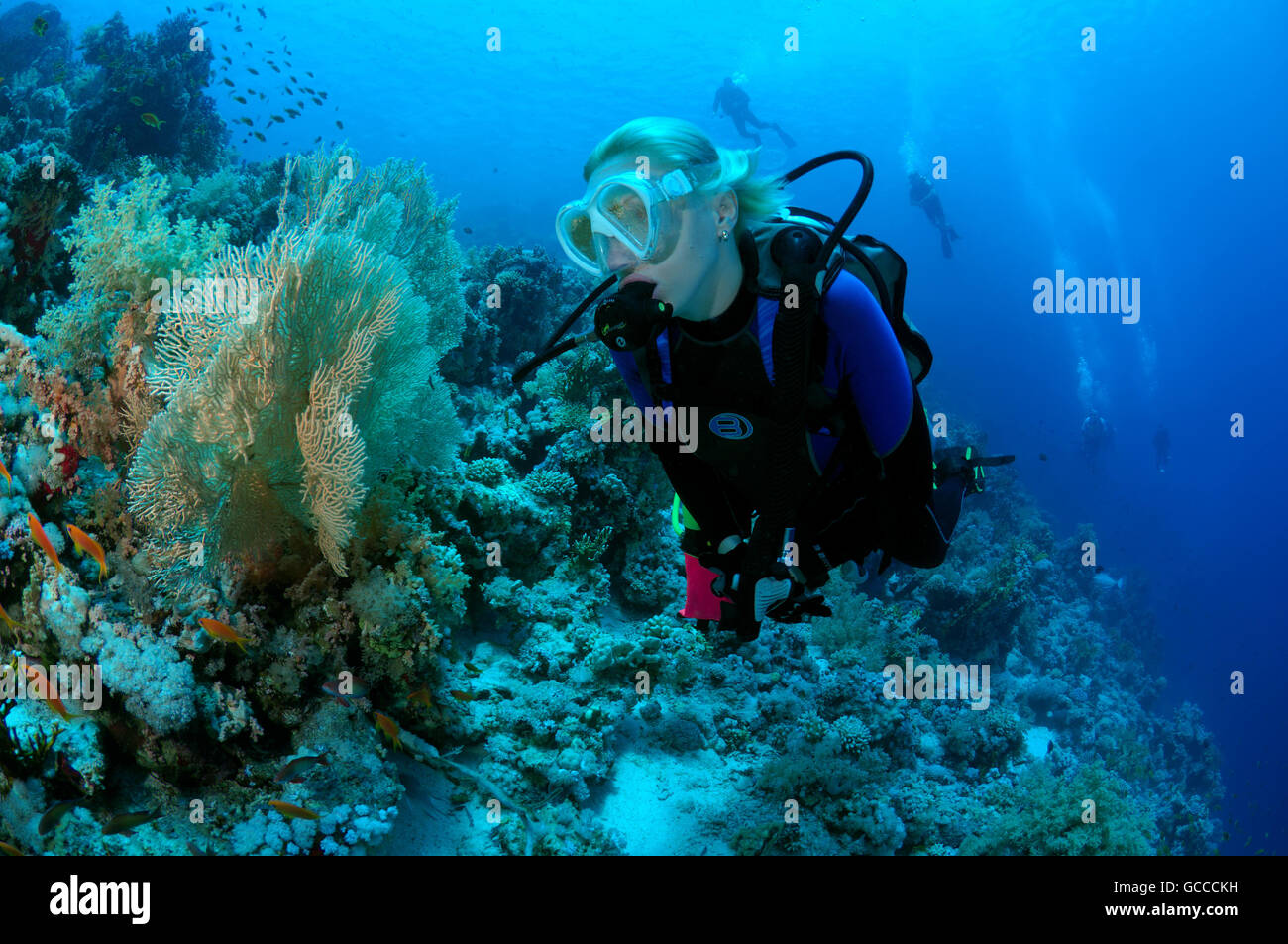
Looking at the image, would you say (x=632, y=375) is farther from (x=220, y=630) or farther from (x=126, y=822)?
(x=126, y=822)

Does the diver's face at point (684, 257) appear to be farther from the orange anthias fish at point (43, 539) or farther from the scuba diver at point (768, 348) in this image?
the orange anthias fish at point (43, 539)

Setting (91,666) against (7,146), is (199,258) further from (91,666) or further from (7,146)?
(7,146)

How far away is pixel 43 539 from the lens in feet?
10.6

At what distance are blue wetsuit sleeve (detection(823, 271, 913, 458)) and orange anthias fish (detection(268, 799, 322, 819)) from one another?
3.01 meters

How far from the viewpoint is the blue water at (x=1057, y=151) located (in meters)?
50.2

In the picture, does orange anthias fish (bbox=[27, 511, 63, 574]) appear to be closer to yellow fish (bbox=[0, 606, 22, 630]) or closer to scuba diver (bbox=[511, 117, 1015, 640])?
yellow fish (bbox=[0, 606, 22, 630])

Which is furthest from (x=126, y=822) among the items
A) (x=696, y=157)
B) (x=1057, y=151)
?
(x=1057, y=151)

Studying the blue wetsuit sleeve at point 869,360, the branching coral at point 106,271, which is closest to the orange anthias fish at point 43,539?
the branching coral at point 106,271

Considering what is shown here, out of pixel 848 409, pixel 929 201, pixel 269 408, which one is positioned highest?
pixel 929 201

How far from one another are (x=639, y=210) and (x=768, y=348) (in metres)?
0.75

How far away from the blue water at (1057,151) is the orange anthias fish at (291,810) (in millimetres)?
35087

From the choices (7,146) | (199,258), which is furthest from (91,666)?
(7,146)

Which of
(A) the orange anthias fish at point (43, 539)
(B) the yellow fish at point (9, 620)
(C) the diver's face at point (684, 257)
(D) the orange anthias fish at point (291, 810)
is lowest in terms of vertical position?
(D) the orange anthias fish at point (291, 810)

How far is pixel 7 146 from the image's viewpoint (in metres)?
11.6
